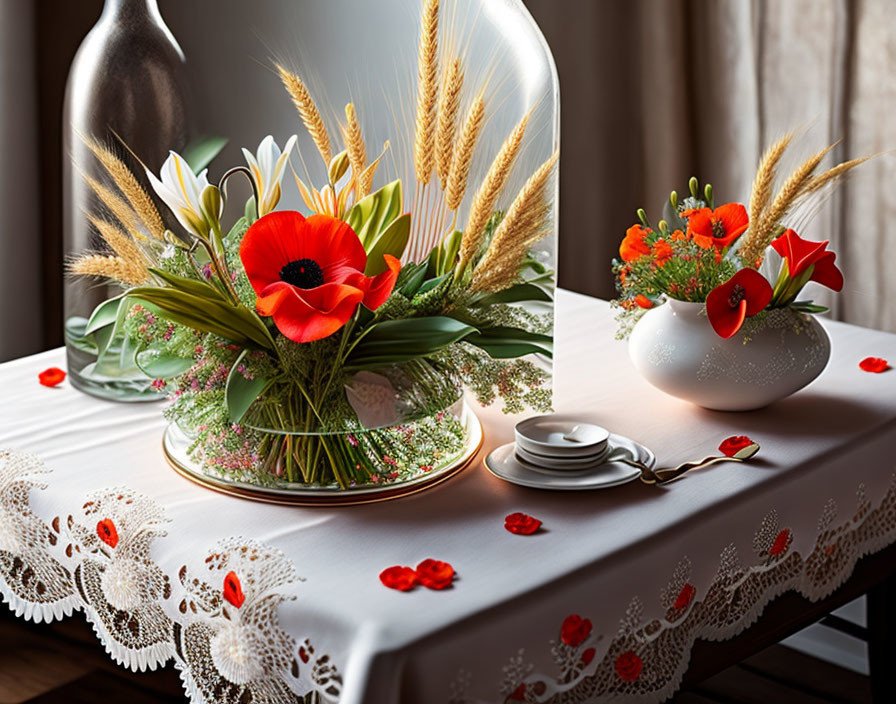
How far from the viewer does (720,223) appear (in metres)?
1.35

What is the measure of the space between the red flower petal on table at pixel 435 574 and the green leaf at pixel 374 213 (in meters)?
0.36

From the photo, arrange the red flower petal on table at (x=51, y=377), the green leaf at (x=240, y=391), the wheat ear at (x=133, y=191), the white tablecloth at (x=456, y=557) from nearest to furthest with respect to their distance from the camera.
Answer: the white tablecloth at (x=456, y=557), the green leaf at (x=240, y=391), the wheat ear at (x=133, y=191), the red flower petal on table at (x=51, y=377)

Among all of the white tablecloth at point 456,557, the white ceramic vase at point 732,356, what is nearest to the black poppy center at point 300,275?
the white tablecloth at point 456,557

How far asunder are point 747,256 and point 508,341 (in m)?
0.34

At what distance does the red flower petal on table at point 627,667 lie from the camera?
102 centimetres

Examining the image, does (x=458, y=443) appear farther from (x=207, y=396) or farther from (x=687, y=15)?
(x=687, y=15)

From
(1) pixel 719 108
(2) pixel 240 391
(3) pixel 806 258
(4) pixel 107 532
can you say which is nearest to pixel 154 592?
(4) pixel 107 532

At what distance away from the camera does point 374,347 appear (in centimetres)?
108

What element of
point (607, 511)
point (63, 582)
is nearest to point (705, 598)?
point (607, 511)

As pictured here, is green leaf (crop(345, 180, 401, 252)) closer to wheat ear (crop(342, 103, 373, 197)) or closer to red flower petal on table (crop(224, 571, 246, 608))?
wheat ear (crop(342, 103, 373, 197))

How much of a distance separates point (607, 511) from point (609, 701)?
17 cm

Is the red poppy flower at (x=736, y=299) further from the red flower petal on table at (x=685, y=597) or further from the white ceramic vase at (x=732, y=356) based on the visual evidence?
the red flower petal on table at (x=685, y=597)

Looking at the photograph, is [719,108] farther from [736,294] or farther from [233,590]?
[233,590]

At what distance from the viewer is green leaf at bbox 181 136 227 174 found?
137 centimetres
